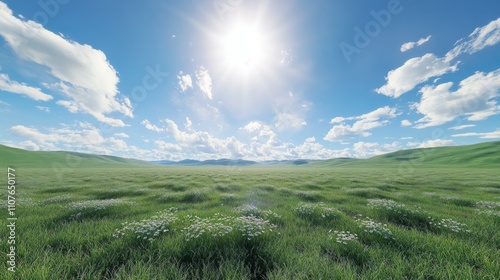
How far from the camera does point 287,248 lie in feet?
16.2

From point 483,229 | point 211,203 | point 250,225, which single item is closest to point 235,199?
point 211,203

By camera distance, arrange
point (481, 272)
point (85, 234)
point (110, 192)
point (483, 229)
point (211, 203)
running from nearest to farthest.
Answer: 1. point (481, 272)
2. point (85, 234)
3. point (483, 229)
4. point (211, 203)
5. point (110, 192)

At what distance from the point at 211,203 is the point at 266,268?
766 cm

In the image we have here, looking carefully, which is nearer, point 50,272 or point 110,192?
point 50,272

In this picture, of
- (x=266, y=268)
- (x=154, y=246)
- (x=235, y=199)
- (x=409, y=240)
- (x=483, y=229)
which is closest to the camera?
(x=266, y=268)

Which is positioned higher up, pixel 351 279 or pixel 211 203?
pixel 351 279

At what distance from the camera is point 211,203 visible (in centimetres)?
1130

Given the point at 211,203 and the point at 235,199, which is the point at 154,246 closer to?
the point at 211,203

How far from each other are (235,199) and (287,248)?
783 cm

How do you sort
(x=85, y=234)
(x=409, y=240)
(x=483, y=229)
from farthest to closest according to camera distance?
1. (x=483, y=229)
2. (x=85, y=234)
3. (x=409, y=240)

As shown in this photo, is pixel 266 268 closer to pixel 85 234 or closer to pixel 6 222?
pixel 85 234

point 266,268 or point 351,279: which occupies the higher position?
point 351,279

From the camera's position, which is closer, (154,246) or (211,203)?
(154,246)

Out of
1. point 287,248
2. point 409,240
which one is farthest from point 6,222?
point 409,240
